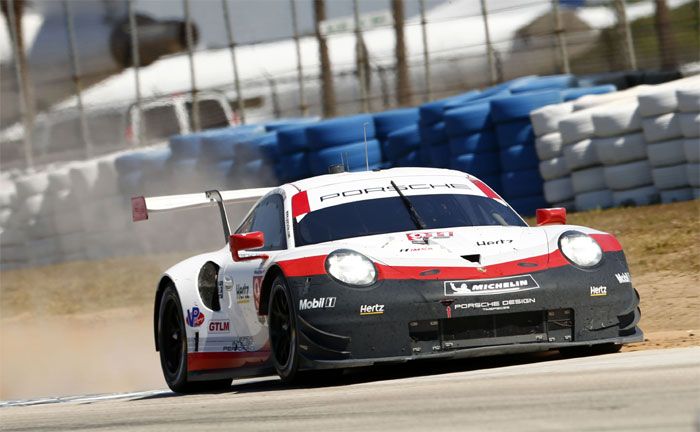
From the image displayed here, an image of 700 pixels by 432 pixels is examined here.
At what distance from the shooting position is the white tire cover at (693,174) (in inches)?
631

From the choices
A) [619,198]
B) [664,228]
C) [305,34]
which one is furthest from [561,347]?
[305,34]

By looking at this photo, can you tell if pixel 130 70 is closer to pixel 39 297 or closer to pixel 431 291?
pixel 39 297

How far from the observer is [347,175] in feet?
31.3

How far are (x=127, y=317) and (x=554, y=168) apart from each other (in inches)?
206

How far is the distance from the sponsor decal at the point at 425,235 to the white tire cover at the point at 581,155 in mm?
9016

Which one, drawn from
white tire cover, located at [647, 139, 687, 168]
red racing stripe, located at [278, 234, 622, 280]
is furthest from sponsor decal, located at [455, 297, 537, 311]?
white tire cover, located at [647, 139, 687, 168]

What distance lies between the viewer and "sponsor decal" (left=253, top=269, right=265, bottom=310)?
860 cm

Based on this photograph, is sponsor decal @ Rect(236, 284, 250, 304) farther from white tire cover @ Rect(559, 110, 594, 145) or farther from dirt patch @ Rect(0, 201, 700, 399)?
white tire cover @ Rect(559, 110, 594, 145)

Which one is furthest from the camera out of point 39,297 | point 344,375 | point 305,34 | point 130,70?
point 130,70

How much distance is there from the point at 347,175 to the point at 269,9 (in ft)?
56.7

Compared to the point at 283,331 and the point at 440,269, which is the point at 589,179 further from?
the point at 440,269

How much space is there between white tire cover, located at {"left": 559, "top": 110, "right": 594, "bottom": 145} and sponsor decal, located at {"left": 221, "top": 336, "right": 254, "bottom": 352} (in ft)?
28.1

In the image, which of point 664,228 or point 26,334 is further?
point 26,334

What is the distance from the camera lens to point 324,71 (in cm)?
2639
